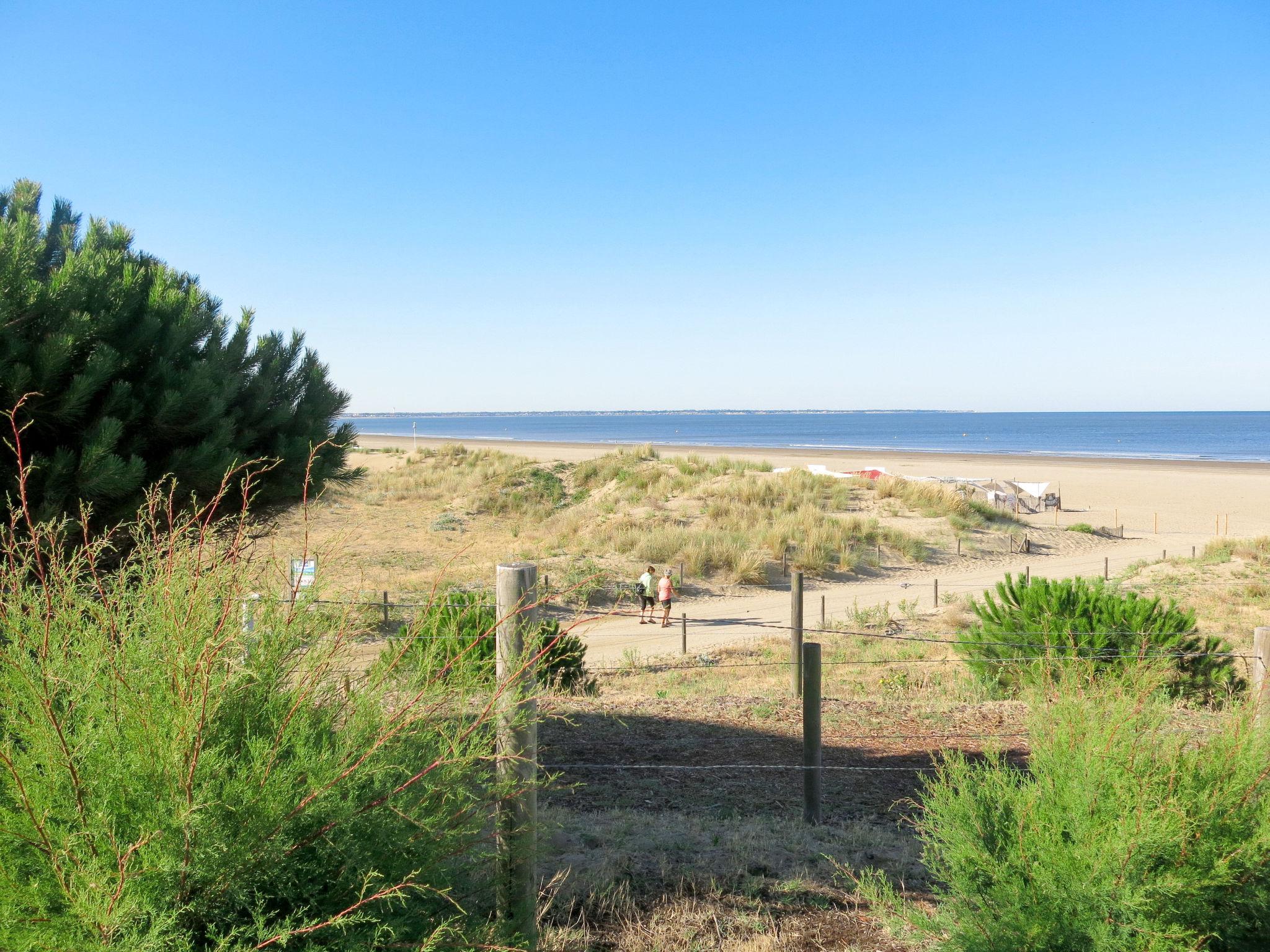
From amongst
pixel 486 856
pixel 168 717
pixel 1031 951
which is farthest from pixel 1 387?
pixel 1031 951

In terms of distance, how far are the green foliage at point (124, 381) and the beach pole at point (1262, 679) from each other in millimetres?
5115

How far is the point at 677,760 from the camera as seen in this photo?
7.04m

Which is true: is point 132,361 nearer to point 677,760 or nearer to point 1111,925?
point 677,760

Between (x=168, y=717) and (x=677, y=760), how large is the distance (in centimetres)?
528

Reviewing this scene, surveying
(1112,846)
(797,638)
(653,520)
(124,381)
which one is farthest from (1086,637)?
(653,520)

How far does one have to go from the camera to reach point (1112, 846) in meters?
2.87

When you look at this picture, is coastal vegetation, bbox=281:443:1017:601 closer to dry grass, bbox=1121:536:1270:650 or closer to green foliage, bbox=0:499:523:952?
dry grass, bbox=1121:536:1270:650

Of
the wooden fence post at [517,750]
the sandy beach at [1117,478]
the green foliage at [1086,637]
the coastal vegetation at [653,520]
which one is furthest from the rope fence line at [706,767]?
the sandy beach at [1117,478]

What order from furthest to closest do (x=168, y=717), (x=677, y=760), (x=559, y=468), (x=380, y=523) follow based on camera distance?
(x=559, y=468)
(x=380, y=523)
(x=677, y=760)
(x=168, y=717)

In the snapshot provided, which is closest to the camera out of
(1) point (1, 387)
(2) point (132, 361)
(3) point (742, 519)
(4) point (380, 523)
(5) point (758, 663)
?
(1) point (1, 387)

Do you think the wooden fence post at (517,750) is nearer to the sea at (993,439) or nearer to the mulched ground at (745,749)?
the mulched ground at (745,749)

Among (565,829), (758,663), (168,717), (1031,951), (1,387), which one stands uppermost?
(1,387)

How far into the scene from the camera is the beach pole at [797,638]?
964 cm

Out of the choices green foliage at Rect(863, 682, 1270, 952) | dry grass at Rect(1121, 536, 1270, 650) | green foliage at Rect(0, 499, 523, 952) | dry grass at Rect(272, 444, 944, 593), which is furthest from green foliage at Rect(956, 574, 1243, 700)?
dry grass at Rect(272, 444, 944, 593)
